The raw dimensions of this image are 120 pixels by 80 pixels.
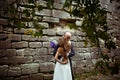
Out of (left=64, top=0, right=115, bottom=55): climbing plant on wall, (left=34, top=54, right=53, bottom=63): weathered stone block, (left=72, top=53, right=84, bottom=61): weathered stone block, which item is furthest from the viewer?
(left=72, top=53, right=84, bottom=61): weathered stone block

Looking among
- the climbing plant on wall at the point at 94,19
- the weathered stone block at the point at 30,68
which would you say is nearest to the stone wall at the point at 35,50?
the weathered stone block at the point at 30,68

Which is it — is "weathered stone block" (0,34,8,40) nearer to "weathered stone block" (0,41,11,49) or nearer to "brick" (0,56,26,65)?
"weathered stone block" (0,41,11,49)

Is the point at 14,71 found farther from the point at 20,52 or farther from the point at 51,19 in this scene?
the point at 51,19

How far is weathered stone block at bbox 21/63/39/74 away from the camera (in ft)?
19.2

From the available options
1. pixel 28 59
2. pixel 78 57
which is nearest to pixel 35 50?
pixel 28 59

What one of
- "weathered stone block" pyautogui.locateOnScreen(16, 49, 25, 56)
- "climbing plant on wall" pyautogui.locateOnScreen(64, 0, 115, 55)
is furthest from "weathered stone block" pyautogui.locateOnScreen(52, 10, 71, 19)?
"climbing plant on wall" pyautogui.locateOnScreen(64, 0, 115, 55)

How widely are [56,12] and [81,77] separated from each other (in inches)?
79.9

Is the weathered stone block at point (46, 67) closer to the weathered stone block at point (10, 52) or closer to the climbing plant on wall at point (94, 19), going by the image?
the weathered stone block at point (10, 52)

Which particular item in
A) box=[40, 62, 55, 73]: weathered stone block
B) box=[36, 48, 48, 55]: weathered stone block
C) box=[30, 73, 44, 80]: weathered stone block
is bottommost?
box=[30, 73, 44, 80]: weathered stone block

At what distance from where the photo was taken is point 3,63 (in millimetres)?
5504

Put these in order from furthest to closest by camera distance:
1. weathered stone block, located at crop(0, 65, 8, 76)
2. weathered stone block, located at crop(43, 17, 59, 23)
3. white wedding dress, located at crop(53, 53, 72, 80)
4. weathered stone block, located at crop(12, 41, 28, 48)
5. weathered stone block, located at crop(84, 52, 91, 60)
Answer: weathered stone block, located at crop(84, 52, 91, 60), weathered stone block, located at crop(43, 17, 59, 23), weathered stone block, located at crop(12, 41, 28, 48), weathered stone block, located at crop(0, 65, 8, 76), white wedding dress, located at crop(53, 53, 72, 80)

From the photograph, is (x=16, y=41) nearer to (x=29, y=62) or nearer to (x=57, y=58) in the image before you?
(x=29, y=62)

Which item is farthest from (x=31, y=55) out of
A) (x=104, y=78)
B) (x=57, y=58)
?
(x=104, y=78)

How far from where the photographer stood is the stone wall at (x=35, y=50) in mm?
5554
